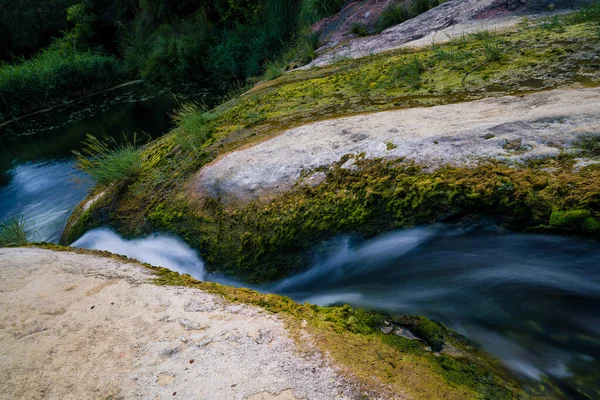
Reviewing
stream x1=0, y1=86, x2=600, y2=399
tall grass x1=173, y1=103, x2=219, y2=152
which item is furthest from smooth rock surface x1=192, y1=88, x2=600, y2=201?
tall grass x1=173, y1=103, x2=219, y2=152

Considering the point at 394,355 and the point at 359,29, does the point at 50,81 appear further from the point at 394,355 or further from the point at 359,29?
the point at 394,355

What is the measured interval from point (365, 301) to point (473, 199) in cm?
105

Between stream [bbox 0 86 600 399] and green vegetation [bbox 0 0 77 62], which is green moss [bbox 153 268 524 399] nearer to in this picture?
stream [bbox 0 86 600 399]

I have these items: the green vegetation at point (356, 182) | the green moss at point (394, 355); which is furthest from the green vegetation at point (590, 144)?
the green moss at point (394, 355)

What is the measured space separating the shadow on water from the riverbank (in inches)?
10.0

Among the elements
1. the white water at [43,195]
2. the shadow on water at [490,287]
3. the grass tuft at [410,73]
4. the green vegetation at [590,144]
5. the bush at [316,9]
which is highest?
the bush at [316,9]

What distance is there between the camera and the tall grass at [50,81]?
58.3 feet

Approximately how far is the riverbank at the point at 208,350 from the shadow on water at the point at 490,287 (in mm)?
253

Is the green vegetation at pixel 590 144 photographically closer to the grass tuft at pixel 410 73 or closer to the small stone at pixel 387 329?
the small stone at pixel 387 329

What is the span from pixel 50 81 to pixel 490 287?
70.0 feet

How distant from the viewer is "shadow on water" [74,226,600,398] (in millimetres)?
2162

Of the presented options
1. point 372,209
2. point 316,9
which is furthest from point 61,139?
point 372,209

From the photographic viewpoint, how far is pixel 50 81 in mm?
18547

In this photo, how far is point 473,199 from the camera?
2750 mm
